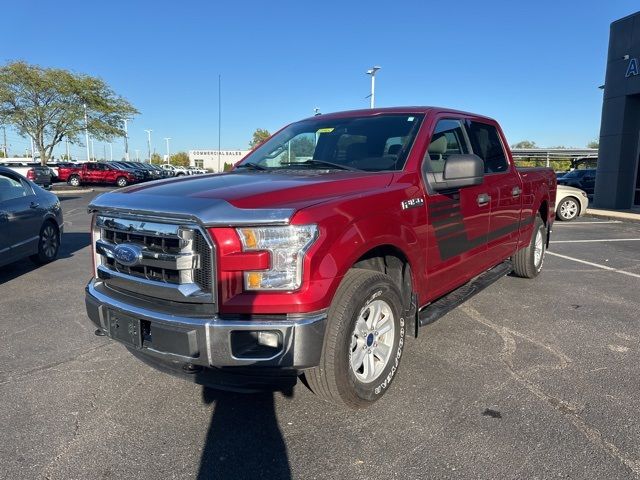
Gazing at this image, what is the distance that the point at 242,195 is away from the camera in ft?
8.80

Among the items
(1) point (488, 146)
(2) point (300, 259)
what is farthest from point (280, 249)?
(1) point (488, 146)

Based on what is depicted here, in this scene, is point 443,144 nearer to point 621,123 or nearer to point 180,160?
point 621,123

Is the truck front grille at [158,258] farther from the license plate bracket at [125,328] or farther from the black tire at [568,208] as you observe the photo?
the black tire at [568,208]

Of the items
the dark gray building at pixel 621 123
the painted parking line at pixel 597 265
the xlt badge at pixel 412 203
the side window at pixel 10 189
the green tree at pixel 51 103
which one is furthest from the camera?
the green tree at pixel 51 103

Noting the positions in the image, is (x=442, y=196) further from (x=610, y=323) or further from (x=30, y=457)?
(x=30, y=457)

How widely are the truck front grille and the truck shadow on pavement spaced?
2.78 ft

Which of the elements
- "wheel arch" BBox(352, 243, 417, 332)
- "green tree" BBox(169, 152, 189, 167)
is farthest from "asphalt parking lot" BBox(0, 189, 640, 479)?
"green tree" BBox(169, 152, 189, 167)

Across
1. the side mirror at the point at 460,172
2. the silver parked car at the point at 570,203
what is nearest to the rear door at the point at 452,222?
the side mirror at the point at 460,172

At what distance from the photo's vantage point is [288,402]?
3.20 meters

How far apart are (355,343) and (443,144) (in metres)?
1.98

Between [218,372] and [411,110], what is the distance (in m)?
2.63

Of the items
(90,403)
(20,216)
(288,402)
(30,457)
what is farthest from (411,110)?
(20,216)

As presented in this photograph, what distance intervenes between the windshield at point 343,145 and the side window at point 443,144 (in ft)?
0.65

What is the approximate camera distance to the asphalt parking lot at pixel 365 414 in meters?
2.54
